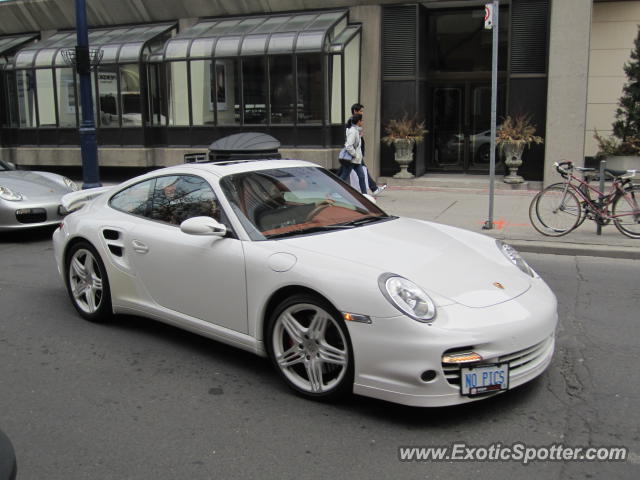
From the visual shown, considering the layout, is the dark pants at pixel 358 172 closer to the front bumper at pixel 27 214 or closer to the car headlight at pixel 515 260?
the front bumper at pixel 27 214

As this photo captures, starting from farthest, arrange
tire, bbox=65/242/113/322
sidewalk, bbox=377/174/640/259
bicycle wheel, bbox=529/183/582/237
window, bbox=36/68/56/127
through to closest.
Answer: window, bbox=36/68/56/127
bicycle wheel, bbox=529/183/582/237
sidewalk, bbox=377/174/640/259
tire, bbox=65/242/113/322

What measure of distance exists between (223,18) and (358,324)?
637 inches

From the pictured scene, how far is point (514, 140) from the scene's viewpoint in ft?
49.1

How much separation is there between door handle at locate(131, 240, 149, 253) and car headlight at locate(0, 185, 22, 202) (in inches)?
215

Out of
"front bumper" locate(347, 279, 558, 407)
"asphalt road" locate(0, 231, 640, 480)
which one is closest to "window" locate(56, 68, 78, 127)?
"asphalt road" locate(0, 231, 640, 480)

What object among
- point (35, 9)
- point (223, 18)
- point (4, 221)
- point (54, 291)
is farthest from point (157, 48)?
point (54, 291)

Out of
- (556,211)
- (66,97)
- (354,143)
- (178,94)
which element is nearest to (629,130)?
(556,211)

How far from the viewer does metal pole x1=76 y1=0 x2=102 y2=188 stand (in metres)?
12.3

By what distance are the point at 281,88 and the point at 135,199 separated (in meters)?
11.5

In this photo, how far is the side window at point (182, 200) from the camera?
4.98 meters

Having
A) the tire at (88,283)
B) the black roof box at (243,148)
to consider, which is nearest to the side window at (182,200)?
the tire at (88,283)

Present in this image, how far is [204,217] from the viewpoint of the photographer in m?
4.66

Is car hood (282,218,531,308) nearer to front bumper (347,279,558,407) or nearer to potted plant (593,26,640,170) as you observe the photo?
front bumper (347,279,558,407)

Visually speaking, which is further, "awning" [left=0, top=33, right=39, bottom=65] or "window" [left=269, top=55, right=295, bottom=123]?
"awning" [left=0, top=33, right=39, bottom=65]
